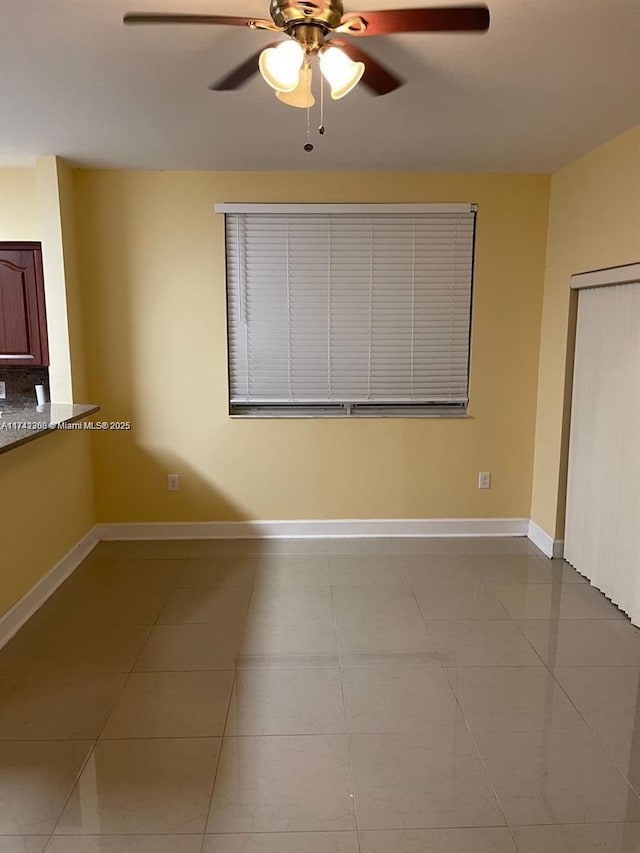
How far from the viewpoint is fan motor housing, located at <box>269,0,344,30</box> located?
1.54 meters

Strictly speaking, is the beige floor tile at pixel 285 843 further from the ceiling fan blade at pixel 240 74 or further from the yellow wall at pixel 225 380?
the yellow wall at pixel 225 380

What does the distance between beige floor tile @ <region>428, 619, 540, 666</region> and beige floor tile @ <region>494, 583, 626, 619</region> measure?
208 millimetres

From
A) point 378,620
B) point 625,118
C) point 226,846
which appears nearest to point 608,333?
point 625,118

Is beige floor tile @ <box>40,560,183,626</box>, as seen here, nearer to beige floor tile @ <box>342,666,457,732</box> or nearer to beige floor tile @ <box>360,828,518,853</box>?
beige floor tile @ <box>342,666,457,732</box>

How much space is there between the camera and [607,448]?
10.4 ft

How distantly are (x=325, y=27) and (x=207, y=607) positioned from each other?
2.61m

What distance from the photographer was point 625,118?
2684mm

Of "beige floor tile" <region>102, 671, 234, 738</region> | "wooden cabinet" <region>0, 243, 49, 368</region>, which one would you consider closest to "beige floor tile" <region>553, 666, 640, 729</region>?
"beige floor tile" <region>102, 671, 234, 738</region>

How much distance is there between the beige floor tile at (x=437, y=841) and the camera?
165 centimetres

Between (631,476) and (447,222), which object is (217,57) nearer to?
(447,222)

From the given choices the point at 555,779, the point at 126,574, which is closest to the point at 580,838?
the point at 555,779

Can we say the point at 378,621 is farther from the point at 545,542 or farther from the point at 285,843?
the point at 545,542

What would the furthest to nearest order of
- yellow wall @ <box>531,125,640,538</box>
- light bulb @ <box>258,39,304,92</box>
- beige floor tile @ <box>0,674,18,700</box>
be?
yellow wall @ <box>531,125,640,538</box> < beige floor tile @ <box>0,674,18,700</box> < light bulb @ <box>258,39,304,92</box>

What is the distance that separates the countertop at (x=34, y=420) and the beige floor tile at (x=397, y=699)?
1.76 meters
